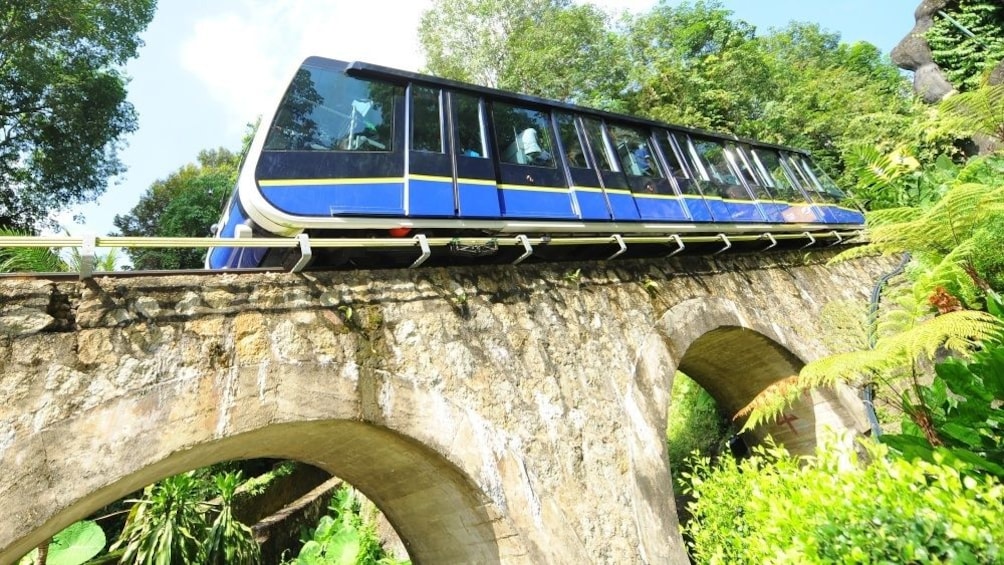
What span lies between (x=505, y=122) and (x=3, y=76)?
1351 cm

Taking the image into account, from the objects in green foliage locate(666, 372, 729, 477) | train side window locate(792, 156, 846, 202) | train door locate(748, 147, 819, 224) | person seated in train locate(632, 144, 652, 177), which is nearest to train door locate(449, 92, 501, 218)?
person seated in train locate(632, 144, 652, 177)

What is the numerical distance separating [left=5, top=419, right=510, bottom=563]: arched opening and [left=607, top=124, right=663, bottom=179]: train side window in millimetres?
4196

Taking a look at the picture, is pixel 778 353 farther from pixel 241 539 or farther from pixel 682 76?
pixel 682 76

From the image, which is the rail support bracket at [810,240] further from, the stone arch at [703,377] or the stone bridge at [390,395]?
the stone bridge at [390,395]

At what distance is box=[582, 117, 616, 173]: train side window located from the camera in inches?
231

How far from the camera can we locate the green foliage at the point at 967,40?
13.7 meters

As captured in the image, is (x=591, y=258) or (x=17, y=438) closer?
(x=17, y=438)

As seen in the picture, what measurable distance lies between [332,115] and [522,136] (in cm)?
202

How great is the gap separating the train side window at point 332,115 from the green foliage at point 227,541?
4.45 m

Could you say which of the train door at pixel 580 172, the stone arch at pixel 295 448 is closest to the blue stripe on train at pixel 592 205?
the train door at pixel 580 172

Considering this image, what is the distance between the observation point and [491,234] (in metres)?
4.41

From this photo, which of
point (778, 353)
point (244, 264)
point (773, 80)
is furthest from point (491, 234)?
point (773, 80)

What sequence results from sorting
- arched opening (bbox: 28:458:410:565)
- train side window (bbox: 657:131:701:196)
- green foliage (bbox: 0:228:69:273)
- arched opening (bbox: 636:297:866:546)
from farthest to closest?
1. train side window (bbox: 657:131:701:196)
2. arched opening (bbox: 28:458:410:565)
3. arched opening (bbox: 636:297:866:546)
4. green foliage (bbox: 0:228:69:273)

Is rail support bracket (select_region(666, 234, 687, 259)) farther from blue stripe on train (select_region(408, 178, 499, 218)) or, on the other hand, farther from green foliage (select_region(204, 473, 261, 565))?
green foliage (select_region(204, 473, 261, 565))
